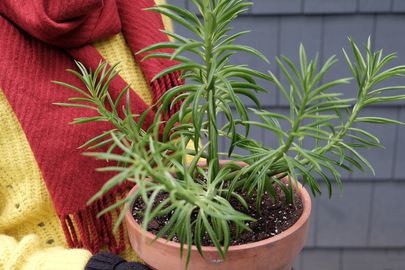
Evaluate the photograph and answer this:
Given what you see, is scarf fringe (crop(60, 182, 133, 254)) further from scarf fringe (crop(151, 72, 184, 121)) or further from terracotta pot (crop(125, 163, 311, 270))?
terracotta pot (crop(125, 163, 311, 270))

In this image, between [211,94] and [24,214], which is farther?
[24,214]

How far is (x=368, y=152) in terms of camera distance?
181 cm

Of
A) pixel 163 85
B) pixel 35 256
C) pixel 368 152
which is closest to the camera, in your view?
pixel 35 256

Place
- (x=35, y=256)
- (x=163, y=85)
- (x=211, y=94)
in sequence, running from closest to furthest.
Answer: (x=211, y=94)
(x=35, y=256)
(x=163, y=85)

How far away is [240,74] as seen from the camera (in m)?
0.54

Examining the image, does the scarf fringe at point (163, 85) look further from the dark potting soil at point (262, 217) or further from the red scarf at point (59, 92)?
the dark potting soil at point (262, 217)

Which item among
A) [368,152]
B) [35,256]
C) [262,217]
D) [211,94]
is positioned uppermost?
[211,94]

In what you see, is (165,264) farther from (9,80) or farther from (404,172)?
(404,172)

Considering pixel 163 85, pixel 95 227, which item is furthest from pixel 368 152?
pixel 95 227

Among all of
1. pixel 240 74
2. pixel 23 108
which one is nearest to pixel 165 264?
pixel 240 74

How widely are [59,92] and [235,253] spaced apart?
0.48 meters

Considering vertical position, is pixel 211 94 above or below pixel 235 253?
above

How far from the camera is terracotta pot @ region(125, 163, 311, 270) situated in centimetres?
54

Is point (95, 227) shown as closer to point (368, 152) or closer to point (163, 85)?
point (163, 85)
